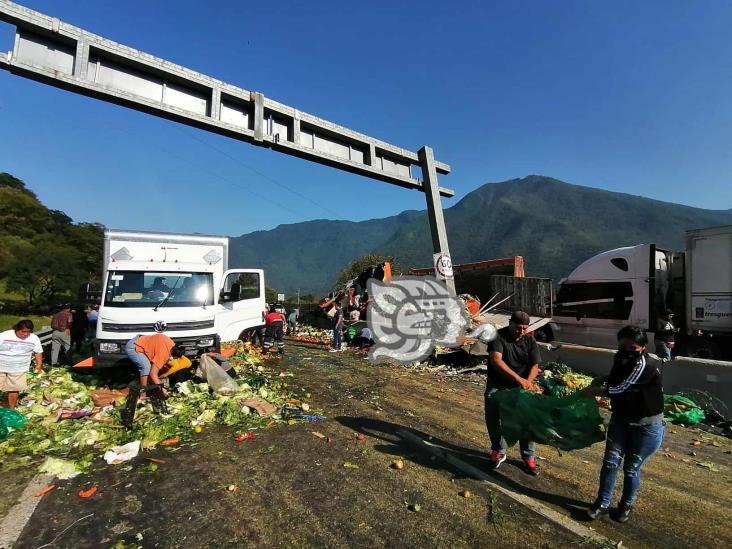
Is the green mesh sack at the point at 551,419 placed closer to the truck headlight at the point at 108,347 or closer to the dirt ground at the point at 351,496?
the dirt ground at the point at 351,496

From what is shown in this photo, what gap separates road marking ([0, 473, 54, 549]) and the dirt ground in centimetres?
7

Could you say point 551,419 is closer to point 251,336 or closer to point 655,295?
point 251,336

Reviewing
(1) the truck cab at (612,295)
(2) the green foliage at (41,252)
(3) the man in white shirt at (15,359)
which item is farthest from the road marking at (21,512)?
(2) the green foliage at (41,252)

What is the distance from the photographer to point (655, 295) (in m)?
11.2

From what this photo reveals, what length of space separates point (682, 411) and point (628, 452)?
461 centimetres

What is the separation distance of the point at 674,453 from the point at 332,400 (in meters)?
5.36

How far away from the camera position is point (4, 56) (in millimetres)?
7621

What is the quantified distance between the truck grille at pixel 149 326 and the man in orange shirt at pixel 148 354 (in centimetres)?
59

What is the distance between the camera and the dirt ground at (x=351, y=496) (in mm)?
3209

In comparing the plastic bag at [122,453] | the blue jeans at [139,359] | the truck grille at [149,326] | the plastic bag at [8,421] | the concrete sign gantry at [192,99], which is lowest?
the plastic bag at [122,453]

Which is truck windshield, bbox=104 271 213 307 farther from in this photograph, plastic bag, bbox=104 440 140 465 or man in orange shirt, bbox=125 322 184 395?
plastic bag, bbox=104 440 140 465

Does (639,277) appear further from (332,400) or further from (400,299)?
(332,400)

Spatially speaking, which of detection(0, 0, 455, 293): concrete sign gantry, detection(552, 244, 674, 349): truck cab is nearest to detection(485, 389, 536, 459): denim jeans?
detection(0, 0, 455, 293): concrete sign gantry

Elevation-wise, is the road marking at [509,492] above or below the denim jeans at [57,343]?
below
